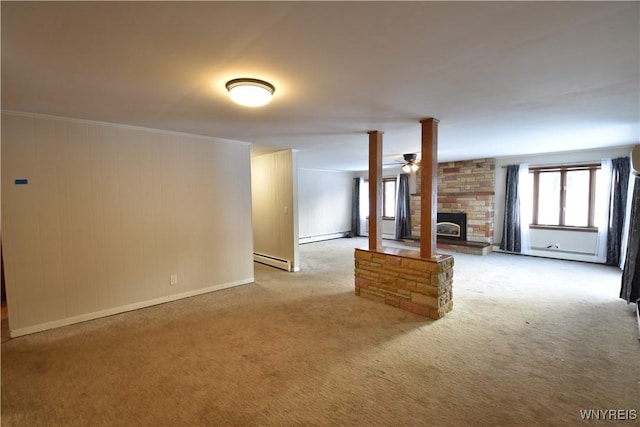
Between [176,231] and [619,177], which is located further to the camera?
[619,177]

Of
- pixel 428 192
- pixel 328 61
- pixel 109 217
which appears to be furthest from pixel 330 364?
pixel 109 217

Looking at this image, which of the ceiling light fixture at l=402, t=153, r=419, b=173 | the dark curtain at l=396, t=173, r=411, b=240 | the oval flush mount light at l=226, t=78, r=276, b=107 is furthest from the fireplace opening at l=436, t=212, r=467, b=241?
the oval flush mount light at l=226, t=78, r=276, b=107

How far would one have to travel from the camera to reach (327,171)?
9258 mm

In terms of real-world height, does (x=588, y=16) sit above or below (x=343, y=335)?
above

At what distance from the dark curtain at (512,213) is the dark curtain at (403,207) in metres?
2.45

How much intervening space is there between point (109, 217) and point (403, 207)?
696 cm

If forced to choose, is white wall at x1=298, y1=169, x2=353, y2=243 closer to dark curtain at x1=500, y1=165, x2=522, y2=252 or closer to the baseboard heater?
the baseboard heater

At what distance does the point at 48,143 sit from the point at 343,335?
3.59 m

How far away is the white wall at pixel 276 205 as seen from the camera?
5434mm

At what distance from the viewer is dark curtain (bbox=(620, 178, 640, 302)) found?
11.7 feet

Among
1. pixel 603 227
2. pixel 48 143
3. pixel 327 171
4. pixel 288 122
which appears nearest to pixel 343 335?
pixel 288 122

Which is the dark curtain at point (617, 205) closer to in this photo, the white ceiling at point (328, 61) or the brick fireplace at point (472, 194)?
the brick fireplace at point (472, 194)

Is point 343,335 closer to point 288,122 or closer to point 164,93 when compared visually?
point 288,122

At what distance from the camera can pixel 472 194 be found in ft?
23.2
